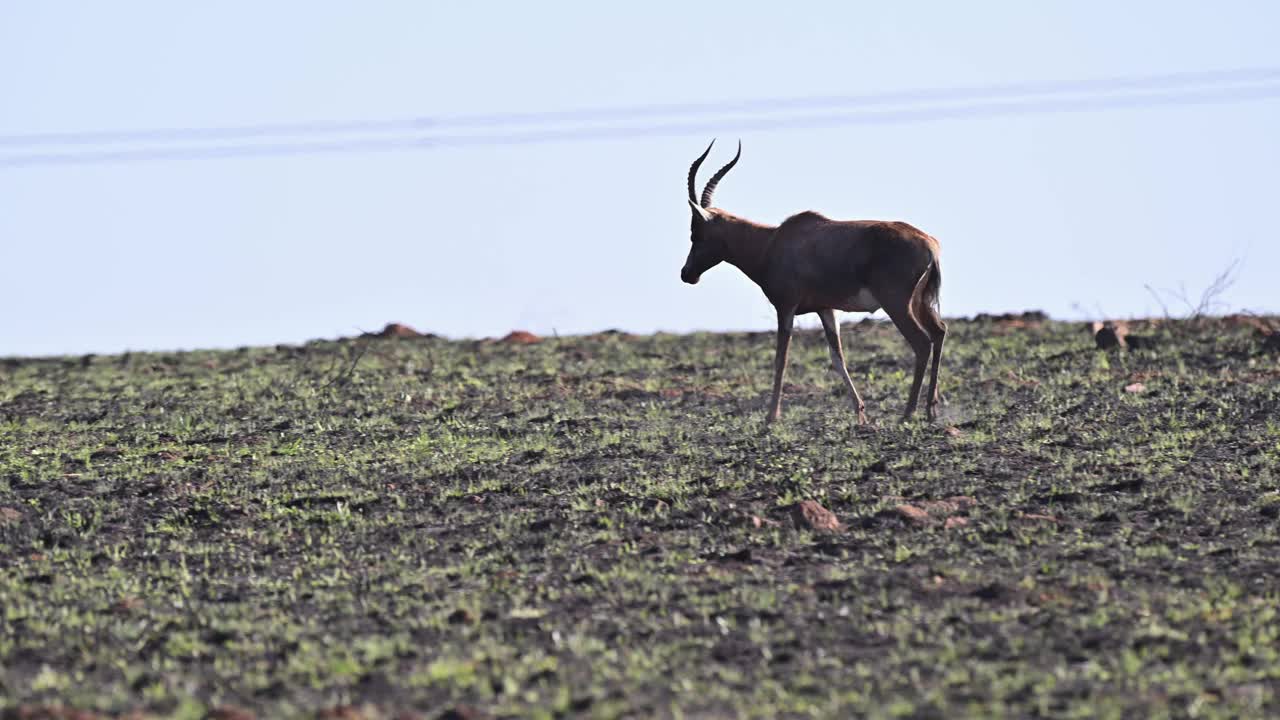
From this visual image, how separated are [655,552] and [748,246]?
23.8 ft

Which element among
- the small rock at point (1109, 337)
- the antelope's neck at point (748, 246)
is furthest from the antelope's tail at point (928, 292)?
the small rock at point (1109, 337)

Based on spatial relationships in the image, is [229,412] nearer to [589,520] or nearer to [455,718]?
[589,520]

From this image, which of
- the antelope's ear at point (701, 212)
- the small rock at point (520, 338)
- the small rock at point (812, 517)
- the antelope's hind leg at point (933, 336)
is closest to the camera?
the small rock at point (812, 517)

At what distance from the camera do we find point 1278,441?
15305 millimetres

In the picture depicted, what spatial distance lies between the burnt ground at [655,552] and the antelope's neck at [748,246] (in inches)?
58.7

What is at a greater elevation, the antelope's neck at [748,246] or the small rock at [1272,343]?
the antelope's neck at [748,246]

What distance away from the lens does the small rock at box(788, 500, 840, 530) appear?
12.2 meters

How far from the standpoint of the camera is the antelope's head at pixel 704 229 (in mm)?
18766

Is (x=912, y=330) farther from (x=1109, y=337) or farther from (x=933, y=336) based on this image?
(x=1109, y=337)

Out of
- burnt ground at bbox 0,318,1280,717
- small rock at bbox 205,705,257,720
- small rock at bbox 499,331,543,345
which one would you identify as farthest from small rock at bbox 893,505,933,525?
small rock at bbox 499,331,543,345

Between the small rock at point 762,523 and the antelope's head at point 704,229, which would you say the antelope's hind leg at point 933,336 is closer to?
the antelope's head at point 704,229

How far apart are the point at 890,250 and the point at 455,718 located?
31.2 ft

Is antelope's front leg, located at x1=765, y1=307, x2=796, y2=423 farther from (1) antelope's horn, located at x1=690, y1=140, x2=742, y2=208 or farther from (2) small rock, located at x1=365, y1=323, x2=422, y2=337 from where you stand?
(2) small rock, located at x1=365, y1=323, x2=422, y2=337

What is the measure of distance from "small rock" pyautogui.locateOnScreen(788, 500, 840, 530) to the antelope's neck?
6.01 m
